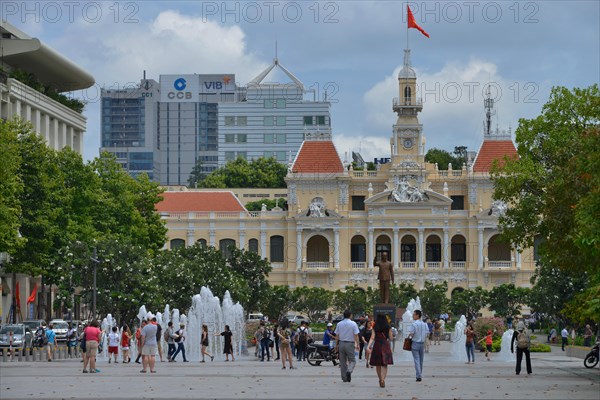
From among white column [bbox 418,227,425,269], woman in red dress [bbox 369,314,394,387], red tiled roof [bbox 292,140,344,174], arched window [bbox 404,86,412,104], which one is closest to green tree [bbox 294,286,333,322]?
white column [bbox 418,227,425,269]

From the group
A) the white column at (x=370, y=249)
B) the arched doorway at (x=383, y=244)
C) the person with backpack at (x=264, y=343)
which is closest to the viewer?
the person with backpack at (x=264, y=343)

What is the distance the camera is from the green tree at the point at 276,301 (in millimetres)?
101125

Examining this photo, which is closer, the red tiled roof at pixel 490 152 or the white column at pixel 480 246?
the white column at pixel 480 246

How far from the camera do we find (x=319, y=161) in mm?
128250

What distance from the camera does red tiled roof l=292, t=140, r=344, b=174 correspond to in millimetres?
128125

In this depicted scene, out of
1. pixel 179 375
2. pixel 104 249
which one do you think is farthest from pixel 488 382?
pixel 104 249

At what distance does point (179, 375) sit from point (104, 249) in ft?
113

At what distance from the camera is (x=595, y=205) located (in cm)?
3778

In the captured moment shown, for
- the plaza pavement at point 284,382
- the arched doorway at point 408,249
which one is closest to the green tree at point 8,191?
the plaza pavement at point 284,382

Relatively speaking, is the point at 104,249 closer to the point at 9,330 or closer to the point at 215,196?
the point at 9,330

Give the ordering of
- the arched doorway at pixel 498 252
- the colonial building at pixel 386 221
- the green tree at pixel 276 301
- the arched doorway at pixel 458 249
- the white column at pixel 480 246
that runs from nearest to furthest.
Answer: the green tree at pixel 276 301 < the white column at pixel 480 246 < the colonial building at pixel 386 221 < the arched doorway at pixel 498 252 < the arched doorway at pixel 458 249

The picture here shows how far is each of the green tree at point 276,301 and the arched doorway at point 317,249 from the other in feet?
75.3

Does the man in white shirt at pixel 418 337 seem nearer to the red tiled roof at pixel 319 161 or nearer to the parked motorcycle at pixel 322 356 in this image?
the parked motorcycle at pixel 322 356

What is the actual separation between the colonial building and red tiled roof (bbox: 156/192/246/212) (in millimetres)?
428
